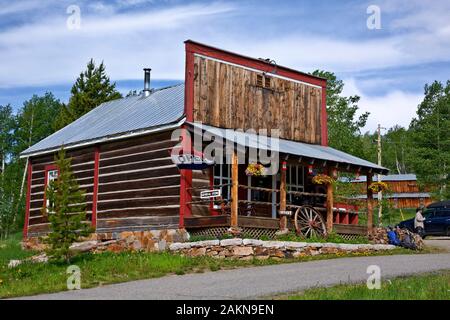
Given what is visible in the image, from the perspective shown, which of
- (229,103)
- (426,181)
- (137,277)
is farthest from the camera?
(426,181)

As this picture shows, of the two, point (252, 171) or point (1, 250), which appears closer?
point (252, 171)

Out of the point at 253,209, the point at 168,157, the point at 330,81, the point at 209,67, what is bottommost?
the point at 253,209

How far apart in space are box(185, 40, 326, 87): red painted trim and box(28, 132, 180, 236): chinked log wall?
291 cm

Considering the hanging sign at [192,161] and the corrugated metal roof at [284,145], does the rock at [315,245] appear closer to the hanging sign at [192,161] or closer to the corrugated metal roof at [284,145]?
the corrugated metal roof at [284,145]

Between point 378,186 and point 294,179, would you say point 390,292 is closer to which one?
point 378,186

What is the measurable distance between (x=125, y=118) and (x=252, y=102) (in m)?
4.92

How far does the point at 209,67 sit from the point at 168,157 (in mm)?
3277

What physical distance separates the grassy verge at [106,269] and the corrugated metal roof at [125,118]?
499cm

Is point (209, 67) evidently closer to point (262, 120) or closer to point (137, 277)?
point (262, 120)

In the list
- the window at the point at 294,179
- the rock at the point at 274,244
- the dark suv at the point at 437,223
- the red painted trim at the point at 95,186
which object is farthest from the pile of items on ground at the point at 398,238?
the red painted trim at the point at 95,186

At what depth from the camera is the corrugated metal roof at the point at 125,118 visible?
2236cm

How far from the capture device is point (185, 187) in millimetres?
20406

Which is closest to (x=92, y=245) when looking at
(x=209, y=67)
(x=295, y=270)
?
(x=209, y=67)

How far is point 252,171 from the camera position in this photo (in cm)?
1923
